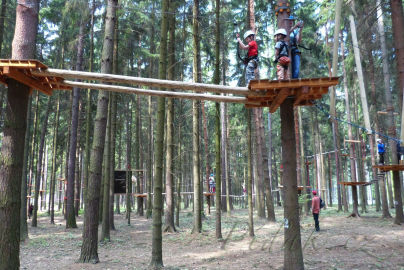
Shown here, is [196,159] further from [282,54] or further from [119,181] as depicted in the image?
[282,54]

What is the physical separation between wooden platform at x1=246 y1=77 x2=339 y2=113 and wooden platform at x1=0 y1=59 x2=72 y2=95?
12.0 feet

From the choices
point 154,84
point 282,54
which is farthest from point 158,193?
point 282,54

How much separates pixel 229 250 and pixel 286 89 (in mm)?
5933

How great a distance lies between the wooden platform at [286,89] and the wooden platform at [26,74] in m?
3.65

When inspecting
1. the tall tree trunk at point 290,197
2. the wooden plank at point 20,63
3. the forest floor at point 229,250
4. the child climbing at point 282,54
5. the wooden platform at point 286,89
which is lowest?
the forest floor at point 229,250

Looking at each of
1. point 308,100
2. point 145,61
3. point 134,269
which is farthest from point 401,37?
point 145,61

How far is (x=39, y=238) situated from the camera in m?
12.1

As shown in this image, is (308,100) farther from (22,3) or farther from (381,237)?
(381,237)

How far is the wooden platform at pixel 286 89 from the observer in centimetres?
536

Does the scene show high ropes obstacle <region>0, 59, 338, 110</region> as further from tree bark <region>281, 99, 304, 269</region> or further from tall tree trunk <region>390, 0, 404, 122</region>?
tall tree trunk <region>390, 0, 404, 122</region>

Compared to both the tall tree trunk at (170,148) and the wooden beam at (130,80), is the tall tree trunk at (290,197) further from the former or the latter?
the tall tree trunk at (170,148)

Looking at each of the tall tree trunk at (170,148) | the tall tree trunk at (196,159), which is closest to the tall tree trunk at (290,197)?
the tall tree trunk at (196,159)

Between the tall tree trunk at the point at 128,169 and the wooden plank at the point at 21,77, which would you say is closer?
the wooden plank at the point at 21,77

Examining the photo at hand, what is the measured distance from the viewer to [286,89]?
5.56 metres
